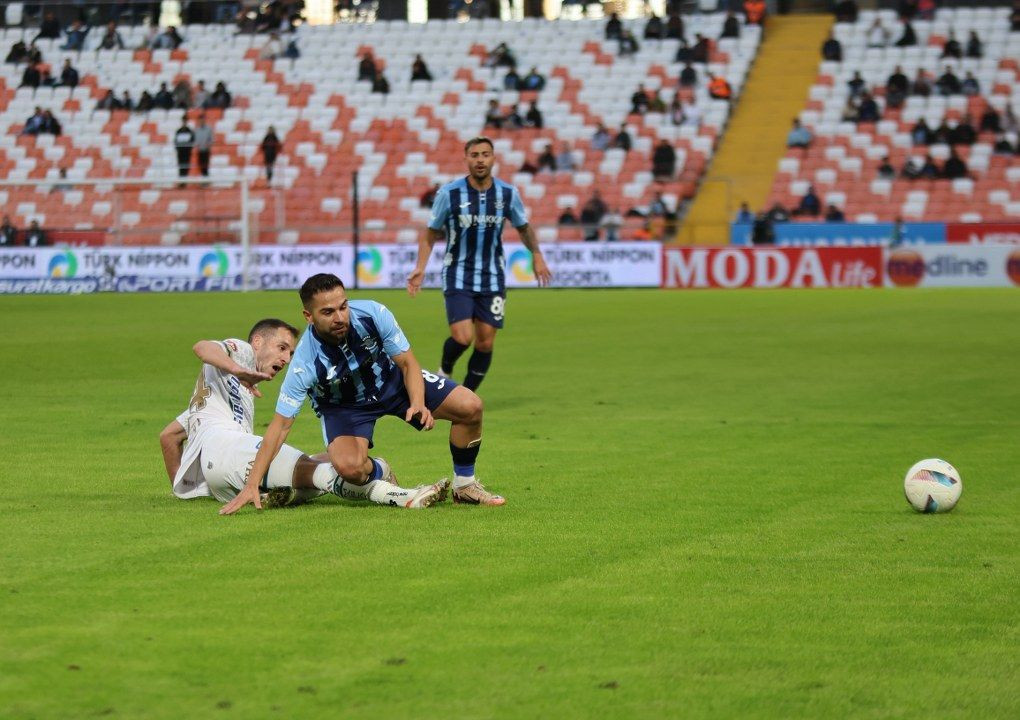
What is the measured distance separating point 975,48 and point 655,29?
8814 mm

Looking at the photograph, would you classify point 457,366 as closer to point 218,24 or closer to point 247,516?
point 247,516

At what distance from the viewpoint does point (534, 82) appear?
148ft

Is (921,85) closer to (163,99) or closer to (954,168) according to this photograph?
(954,168)

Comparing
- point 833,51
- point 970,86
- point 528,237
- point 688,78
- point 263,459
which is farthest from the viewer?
point 833,51

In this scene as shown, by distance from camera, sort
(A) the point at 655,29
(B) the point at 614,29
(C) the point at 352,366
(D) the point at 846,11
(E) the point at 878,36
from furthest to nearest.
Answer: (B) the point at 614,29
(A) the point at 655,29
(D) the point at 846,11
(E) the point at 878,36
(C) the point at 352,366

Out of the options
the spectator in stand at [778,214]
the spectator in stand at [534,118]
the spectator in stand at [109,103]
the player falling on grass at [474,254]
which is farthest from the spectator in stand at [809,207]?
the player falling on grass at [474,254]

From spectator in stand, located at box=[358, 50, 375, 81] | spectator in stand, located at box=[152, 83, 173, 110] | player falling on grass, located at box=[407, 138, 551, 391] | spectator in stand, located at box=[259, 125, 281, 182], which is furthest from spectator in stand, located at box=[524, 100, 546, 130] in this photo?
player falling on grass, located at box=[407, 138, 551, 391]

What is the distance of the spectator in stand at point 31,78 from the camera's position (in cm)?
4794

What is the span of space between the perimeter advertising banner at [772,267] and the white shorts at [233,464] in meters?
29.0

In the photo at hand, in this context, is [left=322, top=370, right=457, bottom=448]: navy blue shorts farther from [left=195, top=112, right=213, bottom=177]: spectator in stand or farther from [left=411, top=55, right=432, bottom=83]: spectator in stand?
[left=411, top=55, right=432, bottom=83]: spectator in stand

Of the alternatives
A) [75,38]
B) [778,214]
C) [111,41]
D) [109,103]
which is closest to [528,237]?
[778,214]

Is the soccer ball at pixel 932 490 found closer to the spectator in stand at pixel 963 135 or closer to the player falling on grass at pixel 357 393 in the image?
the player falling on grass at pixel 357 393

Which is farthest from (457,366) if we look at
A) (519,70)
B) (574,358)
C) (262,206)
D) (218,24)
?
(218,24)

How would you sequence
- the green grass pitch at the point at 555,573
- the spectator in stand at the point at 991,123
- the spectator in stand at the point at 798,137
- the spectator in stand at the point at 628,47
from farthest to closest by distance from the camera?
the spectator in stand at the point at 628,47 < the spectator in stand at the point at 798,137 < the spectator in stand at the point at 991,123 < the green grass pitch at the point at 555,573
